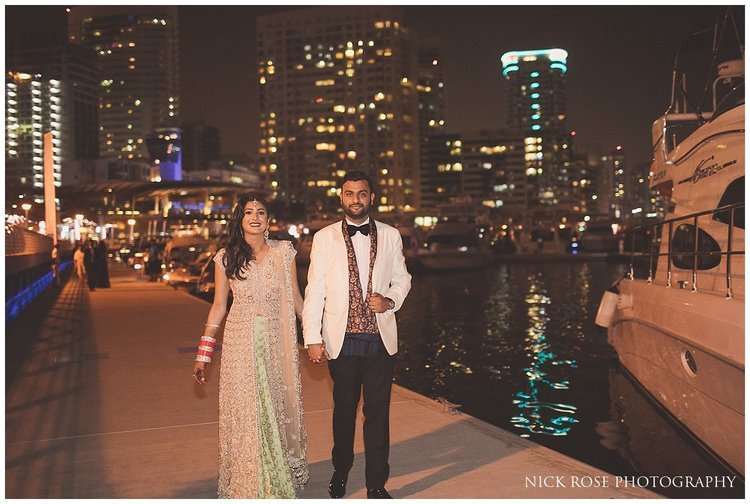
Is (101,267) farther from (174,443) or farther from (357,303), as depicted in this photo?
(357,303)

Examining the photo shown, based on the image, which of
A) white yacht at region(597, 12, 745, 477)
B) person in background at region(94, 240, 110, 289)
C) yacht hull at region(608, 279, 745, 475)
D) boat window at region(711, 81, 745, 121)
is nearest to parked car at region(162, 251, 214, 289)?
person in background at region(94, 240, 110, 289)

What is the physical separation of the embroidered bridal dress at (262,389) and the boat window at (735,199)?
5062mm

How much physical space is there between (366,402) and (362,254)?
Result: 0.98 meters

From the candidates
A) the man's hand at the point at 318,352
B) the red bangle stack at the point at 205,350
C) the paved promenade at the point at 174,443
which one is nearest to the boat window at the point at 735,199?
the paved promenade at the point at 174,443

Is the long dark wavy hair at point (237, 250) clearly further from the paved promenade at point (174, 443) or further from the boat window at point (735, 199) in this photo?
the boat window at point (735, 199)

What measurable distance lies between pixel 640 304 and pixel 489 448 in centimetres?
436

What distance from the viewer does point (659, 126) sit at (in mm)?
11242

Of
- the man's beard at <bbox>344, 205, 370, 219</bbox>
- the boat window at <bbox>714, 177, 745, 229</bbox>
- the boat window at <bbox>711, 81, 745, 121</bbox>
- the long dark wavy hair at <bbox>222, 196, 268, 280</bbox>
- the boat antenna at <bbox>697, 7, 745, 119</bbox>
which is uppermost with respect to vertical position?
the boat antenna at <bbox>697, 7, 745, 119</bbox>

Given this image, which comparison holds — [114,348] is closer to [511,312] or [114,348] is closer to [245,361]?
[245,361]

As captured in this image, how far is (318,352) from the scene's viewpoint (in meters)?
5.28

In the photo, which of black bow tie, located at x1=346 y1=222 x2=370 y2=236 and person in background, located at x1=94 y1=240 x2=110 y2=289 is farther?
person in background, located at x1=94 y1=240 x2=110 y2=289

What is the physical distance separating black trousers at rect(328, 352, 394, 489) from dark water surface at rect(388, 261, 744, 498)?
305 centimetres

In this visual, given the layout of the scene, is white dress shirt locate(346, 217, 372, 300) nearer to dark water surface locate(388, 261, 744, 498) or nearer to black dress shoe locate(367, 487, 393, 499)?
black dress shoe locate(367, 487, 393, 499)

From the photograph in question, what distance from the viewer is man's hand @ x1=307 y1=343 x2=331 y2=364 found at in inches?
208
